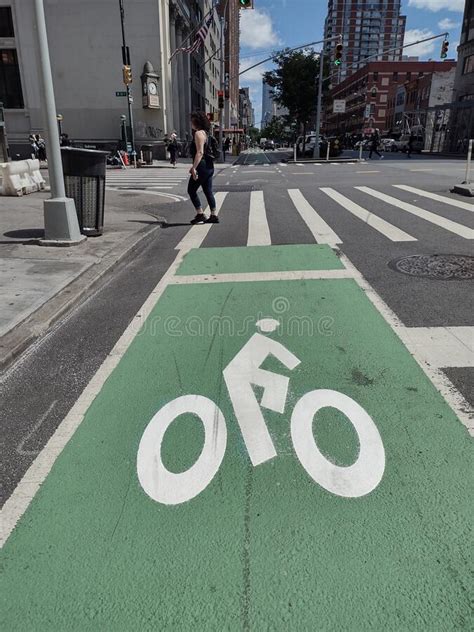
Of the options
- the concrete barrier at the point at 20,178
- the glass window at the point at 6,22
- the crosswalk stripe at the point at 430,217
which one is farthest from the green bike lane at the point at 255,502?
the glass window at the point at 6,22

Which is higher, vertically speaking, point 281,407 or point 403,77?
point 403,77

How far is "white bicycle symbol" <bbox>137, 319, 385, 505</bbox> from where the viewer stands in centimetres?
256

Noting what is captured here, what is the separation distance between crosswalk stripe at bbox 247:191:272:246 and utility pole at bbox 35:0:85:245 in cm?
293

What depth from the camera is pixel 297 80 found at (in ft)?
165

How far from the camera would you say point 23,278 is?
5.95 m

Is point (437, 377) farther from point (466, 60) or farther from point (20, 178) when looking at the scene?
point (466, 60)

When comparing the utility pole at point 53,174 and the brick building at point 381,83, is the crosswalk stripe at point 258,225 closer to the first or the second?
the utility pole at point 53,174

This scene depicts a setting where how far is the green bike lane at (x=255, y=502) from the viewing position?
192cm

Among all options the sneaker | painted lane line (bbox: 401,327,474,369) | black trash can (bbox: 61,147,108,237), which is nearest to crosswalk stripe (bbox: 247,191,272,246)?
the sneaker

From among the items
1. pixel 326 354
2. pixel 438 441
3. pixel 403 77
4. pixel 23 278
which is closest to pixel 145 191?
pixel 23 278

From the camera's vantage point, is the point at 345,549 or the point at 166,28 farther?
the point at 166,28

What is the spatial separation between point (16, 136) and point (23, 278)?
126 ft

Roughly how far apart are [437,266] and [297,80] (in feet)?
165

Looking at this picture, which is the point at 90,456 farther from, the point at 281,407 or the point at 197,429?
the point at 281,407
